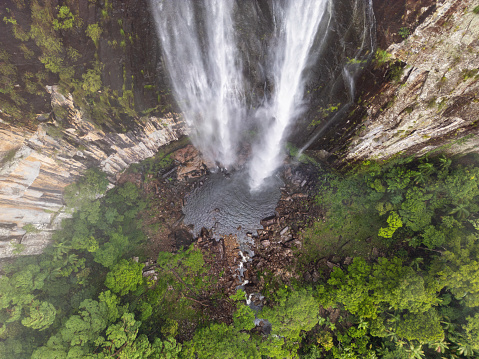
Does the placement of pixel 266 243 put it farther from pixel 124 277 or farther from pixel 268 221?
pixel 124 277

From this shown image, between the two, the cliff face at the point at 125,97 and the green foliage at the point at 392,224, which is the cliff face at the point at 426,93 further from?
the green foliage at the point at 392,224

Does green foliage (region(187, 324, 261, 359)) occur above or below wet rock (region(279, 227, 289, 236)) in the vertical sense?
below

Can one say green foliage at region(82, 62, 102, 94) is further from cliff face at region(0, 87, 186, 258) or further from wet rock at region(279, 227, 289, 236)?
wet rock at region(279, 227, 289, 236)

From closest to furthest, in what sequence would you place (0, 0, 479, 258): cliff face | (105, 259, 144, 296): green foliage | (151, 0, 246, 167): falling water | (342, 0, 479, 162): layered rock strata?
(342, 0, 479, 162): layered rock strata < (0, 0, 479, 258): cliff face < (151, 0, 246, 167): falling water < (105, 259, 144, 296): green foliage

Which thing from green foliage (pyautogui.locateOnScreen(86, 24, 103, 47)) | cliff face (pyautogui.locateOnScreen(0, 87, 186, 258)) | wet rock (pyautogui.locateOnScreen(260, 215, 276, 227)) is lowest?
wet rock (pyautogui.locateOnScreen(260, 215, 276, 227))

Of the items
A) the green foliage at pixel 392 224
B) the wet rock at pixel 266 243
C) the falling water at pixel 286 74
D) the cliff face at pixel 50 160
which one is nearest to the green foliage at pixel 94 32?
the cliff face at pixel 50 160

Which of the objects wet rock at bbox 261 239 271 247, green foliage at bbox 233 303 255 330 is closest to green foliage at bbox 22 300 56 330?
green foliage at bbox 233 303 255 330

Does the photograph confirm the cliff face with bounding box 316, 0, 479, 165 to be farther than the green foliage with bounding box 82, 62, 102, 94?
No
